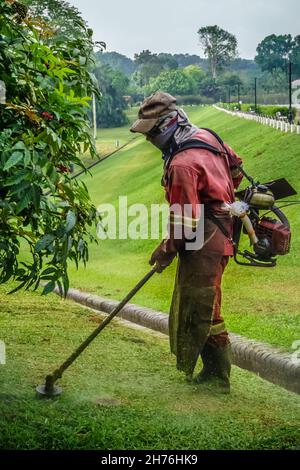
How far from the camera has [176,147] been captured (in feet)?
18.2

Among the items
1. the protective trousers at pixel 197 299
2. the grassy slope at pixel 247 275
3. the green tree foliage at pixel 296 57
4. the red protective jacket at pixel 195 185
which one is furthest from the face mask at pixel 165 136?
the green tree foliage at pixel 296 57

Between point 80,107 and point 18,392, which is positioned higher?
point 80,107

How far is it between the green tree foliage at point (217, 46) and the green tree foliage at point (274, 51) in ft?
26.9

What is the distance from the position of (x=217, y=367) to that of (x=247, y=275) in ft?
21.1

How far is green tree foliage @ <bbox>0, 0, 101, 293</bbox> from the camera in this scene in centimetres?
460

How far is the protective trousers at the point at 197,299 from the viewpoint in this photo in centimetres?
554

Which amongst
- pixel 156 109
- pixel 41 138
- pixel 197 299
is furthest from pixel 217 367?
pixel 41 138

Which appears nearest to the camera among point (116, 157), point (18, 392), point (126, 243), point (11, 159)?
point (11, 159)

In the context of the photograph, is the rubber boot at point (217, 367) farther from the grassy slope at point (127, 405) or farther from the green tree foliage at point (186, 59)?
the green tree foliage at point (186, 59)

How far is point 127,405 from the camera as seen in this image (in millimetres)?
5402

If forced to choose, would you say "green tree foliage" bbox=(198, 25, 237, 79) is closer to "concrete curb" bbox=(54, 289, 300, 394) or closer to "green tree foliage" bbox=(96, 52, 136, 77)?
"green tree foliage" bbox=(96, 52, 136, 77)

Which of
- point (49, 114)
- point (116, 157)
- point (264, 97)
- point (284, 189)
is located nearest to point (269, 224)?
point (284, 189)
